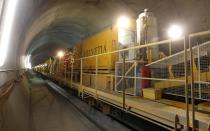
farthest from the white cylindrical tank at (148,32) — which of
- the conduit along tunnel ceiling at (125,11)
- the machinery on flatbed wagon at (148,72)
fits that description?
the conduit along tunnel ceiling at (125,11)

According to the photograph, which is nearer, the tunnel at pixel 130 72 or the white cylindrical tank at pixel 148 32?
the tunnel at pixel 130 72

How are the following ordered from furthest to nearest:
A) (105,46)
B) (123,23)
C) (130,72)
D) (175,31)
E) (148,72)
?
(175,31) < (105,46) < (123,23) < (130,72) < (148,72)

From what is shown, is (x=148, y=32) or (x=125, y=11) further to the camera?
(x=125, y=11)

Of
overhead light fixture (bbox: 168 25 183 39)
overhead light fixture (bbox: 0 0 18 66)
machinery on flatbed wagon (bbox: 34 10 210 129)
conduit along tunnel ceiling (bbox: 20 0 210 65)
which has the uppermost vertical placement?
conduit along tunnel ceiling (bbox: 20 0 210 65)

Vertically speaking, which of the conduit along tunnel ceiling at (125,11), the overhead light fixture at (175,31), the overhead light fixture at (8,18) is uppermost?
the conduit along tunnel ceiling at (125,11)

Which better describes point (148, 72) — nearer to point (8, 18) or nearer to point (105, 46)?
point (8, 18)

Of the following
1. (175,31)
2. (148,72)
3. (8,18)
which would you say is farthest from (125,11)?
(8,18)

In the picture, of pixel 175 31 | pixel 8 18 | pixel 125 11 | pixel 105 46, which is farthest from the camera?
pixel 125 11

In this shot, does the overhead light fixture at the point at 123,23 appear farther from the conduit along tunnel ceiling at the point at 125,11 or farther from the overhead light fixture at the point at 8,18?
the overhead light fixture at the point at 8,18

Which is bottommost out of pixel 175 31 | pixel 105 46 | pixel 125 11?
pixel 105 46

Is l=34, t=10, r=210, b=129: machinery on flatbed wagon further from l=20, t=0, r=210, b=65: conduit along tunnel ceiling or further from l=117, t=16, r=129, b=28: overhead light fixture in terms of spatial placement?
l=20, t=0, r=210, b=65: conduit along tunnel ceiling

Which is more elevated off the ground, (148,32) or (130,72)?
(148,32)

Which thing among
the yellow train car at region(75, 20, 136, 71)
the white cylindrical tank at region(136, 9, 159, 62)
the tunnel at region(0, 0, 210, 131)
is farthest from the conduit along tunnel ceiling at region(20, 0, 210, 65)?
the white cylindrical tank at region(136, 9, 159, 62)

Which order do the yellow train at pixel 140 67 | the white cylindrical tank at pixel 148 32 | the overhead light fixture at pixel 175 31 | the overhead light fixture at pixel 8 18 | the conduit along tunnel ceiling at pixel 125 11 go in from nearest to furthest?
the overhead light fixture at pixel 8 18 → the yellow train at pixel 140 67 → the white cylindrical tank at pixel 148 32 → the conduit along tunnel ceiling at pixel 125 11 → the overhead light fixture at pixel 175 31
